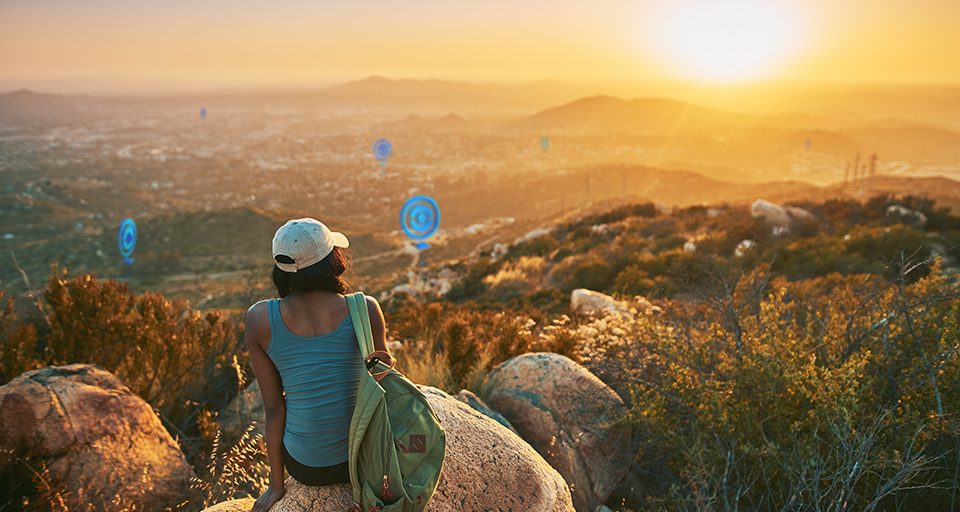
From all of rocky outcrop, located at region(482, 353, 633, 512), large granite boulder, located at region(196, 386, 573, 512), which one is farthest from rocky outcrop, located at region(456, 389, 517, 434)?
large granite boulder, located at region(196, 386, 573, 512)

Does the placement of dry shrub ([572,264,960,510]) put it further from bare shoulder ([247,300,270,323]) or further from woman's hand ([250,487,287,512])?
bare shoulder ([247,300,270,323])

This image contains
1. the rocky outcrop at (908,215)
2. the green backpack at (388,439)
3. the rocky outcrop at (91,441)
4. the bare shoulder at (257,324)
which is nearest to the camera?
the green backpack at (388,439)

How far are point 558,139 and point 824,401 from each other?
637 ft

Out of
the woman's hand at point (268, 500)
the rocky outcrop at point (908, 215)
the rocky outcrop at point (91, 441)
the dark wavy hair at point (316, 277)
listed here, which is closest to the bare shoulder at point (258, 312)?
the dark wavy hair at point (316, 277)

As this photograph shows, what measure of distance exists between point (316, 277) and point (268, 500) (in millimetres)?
1269

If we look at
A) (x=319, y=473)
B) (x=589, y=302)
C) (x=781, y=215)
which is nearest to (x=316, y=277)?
(x=319, y=473)

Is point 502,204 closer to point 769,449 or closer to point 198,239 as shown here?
point 198,239

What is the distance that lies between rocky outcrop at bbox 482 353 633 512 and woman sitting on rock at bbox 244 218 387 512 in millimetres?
2133

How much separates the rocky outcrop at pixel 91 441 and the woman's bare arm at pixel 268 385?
170cm

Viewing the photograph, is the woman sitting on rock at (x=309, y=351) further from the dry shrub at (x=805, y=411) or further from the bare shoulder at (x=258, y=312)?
A: the dry shrub at (x=805, y=411)

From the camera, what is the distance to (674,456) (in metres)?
4.24

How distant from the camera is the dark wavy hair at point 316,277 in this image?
263 centimetres

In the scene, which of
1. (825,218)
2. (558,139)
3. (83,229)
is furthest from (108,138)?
(825,218)

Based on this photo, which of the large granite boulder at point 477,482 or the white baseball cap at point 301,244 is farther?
the large granite boulder at point 477,482
